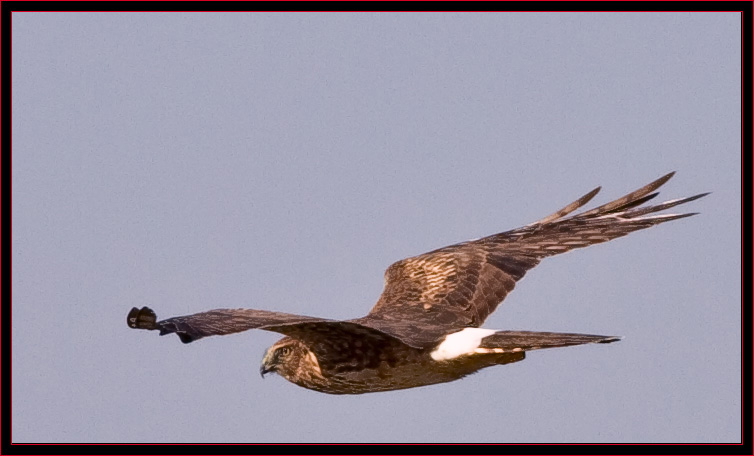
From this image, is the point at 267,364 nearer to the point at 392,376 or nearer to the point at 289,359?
the point at 289,359

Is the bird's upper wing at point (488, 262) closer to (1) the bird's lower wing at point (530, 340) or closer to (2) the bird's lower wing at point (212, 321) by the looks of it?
(1) the bird's lower wing at point (530, 340)

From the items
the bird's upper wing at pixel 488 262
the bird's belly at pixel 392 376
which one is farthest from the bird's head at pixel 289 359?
the bird's upper wing at pixel 488 262

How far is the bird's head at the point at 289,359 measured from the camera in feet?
40.4

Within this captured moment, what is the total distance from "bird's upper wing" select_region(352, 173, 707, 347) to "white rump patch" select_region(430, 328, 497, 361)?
0.68 meters

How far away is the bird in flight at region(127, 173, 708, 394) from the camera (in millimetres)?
11044

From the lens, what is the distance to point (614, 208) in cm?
1474

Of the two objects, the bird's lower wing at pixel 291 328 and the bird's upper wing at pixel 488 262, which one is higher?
the bird's upper wing at pixel 488 262

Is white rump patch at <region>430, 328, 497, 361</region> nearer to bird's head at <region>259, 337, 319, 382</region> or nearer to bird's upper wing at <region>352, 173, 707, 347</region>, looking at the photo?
bird's upper wing at <region>352, 173, 707, 347</region>

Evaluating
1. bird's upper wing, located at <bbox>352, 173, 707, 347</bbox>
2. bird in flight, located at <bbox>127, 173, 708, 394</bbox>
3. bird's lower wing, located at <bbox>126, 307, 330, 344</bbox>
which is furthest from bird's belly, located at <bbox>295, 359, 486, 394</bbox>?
bird's lower wing, located at <bbox>126, 307, 330, 344</bbox>

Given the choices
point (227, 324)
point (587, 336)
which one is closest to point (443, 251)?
point (587, 336)

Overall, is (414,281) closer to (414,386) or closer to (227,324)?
(414,386)

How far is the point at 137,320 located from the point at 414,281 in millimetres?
5052

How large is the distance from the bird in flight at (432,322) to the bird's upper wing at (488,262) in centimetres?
1

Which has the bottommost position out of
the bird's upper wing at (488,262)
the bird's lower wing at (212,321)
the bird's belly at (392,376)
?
the bird's belly at (392,376)
